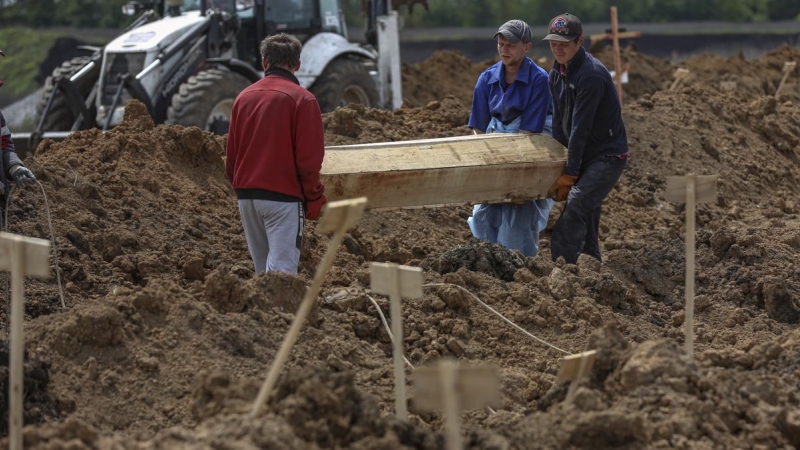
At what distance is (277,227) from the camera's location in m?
6.81

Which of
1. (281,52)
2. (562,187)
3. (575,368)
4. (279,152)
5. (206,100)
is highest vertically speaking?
(281,52)

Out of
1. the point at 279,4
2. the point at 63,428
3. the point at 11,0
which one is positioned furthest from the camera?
the point at 11,0

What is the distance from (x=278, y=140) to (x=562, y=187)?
87.7 inches

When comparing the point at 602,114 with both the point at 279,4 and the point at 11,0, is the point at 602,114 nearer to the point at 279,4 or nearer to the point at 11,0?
the point at 279,4

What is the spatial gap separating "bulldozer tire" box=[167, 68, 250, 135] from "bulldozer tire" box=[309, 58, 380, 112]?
1.62 meters

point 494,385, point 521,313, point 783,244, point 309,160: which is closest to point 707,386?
point 494,385

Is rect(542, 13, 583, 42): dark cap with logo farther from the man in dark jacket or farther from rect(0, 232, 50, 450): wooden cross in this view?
rect(0, 232, 50, 450): wooden cross

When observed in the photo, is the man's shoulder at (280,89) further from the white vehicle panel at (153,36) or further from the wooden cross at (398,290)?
the white vehicle panel at (153,36)

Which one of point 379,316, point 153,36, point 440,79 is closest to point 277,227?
point 379,316

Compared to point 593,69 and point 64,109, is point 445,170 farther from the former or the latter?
point 64,109

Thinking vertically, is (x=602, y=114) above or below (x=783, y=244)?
above

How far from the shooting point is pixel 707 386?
16.0 ft

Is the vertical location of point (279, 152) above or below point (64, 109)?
above

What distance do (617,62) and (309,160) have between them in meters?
8.46
